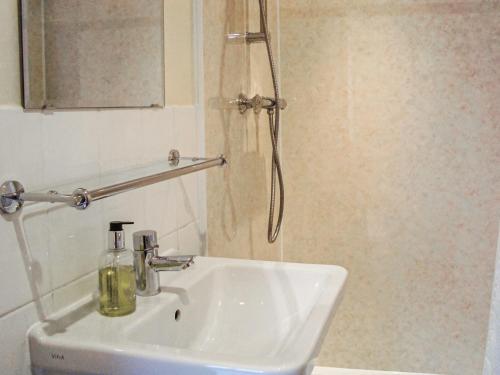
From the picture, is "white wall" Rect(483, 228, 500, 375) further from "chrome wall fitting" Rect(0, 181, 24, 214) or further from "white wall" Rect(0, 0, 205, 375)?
"chrome wall fitting" Rect(0, 181, 24, 214)

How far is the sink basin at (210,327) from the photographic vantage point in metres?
0.79

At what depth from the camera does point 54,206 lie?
3.05 feet

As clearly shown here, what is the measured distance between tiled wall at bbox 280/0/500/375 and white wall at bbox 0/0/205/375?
1.21 metres

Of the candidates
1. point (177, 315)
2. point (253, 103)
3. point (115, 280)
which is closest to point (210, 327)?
point (177, 315)

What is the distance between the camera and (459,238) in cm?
230

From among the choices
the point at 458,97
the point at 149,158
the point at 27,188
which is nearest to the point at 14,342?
the point at 27,188

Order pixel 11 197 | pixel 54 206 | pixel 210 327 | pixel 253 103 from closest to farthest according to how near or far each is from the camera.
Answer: pixel 11 197 → pixel 54 206 → pixel 210 327 → pixel 253 103

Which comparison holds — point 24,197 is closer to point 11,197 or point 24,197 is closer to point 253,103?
point 11,197

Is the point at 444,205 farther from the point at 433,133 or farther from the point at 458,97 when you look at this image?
the point at 458,97

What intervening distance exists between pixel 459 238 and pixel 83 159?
175 cm

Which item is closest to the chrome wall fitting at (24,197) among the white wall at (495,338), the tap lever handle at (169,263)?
the tap lever handle at (169,263)

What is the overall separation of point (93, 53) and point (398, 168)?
1.57 metres

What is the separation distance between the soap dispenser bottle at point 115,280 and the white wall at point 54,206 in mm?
54

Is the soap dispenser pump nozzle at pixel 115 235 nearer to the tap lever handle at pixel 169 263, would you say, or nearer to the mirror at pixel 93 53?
the tap lever handle at pixel 169 263
